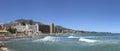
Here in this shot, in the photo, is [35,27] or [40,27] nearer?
[35,27]

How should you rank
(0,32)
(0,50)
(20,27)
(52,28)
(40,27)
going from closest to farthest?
(0,50) → (0,32) → (20,27) → (40,27) → (52,28)

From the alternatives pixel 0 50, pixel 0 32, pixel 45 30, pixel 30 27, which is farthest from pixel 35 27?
pixel 0 50

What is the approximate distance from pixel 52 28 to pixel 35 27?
27.7m

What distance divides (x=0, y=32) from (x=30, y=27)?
10491cm

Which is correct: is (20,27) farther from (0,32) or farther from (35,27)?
(0,32)

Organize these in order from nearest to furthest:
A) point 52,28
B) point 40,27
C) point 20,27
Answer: point 20,27 < point 40,27 < point 52,28

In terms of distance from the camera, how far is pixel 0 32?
6419 centimetres

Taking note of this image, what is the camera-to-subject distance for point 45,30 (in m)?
195

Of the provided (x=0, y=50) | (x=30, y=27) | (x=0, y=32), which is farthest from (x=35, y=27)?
(x=0, y=50)

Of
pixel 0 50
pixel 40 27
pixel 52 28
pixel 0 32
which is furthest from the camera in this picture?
pixel 52 28

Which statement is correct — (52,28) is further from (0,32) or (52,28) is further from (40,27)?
(0,32)

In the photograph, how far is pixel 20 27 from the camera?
16462 cm

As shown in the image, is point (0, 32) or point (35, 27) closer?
point (0, 32)

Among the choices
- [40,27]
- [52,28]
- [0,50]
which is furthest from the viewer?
[52,28]
